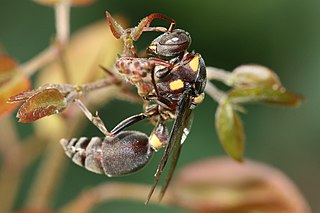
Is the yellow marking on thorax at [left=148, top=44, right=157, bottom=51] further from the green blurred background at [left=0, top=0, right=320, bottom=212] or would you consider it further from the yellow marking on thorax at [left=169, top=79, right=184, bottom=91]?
the green blurred background at [left=0, top=0, right=320, bottom=212]

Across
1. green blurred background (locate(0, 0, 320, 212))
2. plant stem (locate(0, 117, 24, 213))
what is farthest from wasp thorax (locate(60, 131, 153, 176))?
green blurred background (locate(0, 0, 320, 212))

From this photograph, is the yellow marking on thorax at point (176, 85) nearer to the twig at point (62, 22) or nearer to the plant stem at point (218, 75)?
the plant stem at point (218, 75)

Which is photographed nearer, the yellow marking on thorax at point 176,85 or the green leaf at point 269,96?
the yellow marking on thorax at point 176,85

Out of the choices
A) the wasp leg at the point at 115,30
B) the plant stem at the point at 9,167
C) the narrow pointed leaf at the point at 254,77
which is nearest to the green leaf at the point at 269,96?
the narrow pointed leaf at the point at 254,77

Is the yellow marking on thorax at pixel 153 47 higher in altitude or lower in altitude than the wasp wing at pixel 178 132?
higher

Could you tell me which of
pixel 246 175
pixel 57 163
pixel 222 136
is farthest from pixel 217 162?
pixel 222 136

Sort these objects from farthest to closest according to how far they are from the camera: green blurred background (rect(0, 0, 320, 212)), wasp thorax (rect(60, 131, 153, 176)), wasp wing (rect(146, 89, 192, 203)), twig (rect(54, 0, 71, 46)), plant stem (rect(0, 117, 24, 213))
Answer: green blurred background (rect(0, 0, 320, 212)), plant stem (rect(0, 117, 24, 213)), twig (rect(54, 0, 71, 46)), wasp thorax (rect(60, 131, 153, 176)), wasp wing (rect(146, 89, 192, 203))

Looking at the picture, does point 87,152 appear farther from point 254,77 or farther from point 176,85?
point 254,77
